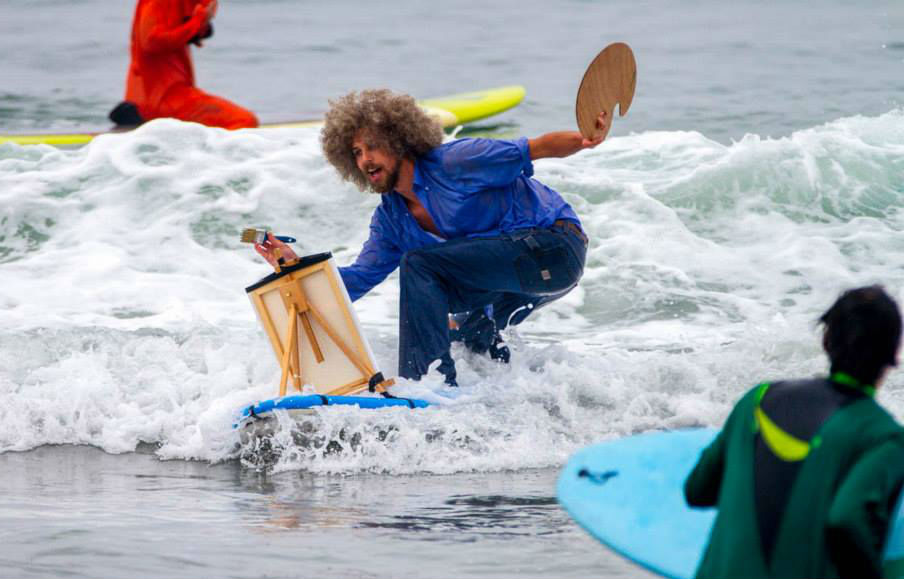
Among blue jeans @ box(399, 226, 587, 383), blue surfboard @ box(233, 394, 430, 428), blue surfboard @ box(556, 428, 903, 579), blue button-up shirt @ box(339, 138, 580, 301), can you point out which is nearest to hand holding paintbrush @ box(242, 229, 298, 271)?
blue button-up shirt @ box(339, 138, 580, 301)

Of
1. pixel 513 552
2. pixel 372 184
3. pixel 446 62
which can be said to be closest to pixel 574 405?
pixel 372 184

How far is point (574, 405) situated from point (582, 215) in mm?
3928

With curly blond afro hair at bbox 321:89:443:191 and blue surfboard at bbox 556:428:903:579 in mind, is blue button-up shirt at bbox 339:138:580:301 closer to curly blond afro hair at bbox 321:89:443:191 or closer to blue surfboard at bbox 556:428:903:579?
curly blond afro hair at bbox 321:89:443:191

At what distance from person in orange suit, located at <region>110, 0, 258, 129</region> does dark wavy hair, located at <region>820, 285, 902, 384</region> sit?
858 cm

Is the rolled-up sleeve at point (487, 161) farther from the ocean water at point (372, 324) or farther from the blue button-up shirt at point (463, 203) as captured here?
the ocean water at point (372, 324)

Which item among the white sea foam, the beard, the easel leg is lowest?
the white sea foam

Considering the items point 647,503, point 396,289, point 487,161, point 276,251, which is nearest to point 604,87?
point 487,161

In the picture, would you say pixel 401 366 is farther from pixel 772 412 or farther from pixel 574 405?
pixel 772 412

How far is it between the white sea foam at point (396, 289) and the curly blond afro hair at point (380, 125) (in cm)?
83

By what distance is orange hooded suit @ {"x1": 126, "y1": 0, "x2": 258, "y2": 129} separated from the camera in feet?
32.9

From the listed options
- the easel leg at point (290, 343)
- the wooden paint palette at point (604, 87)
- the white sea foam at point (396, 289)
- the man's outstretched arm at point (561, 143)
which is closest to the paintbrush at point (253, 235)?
the easel leg at point (290, 343)

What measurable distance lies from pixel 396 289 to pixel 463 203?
10.2 feet

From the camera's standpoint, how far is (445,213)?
4723 millimetres

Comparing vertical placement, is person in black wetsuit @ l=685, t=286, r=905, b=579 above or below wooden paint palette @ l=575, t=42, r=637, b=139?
below
